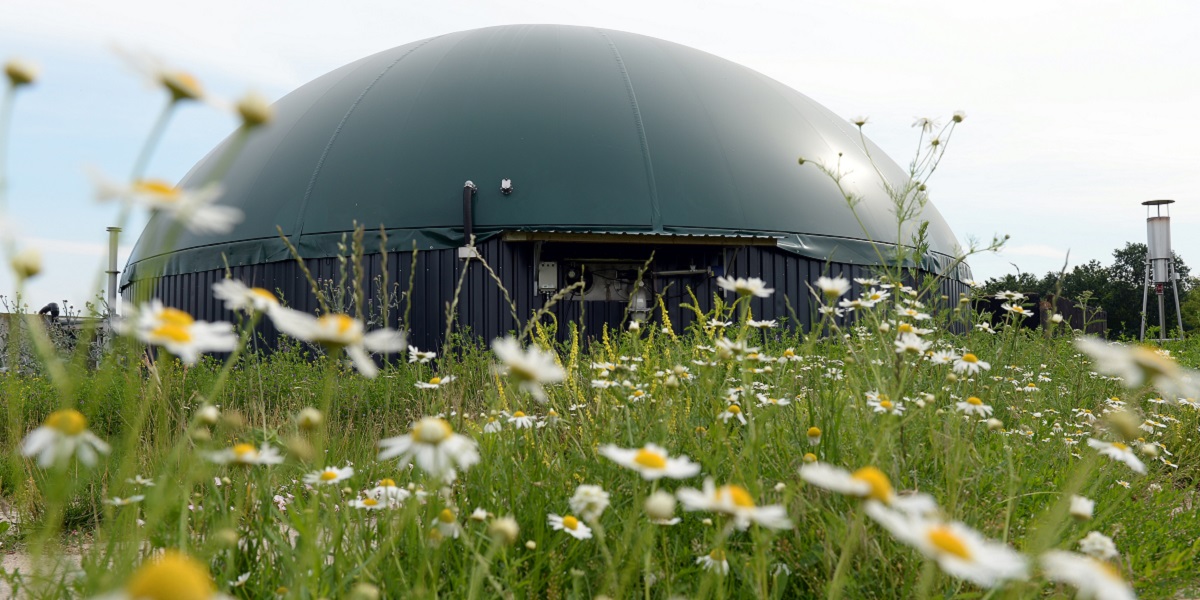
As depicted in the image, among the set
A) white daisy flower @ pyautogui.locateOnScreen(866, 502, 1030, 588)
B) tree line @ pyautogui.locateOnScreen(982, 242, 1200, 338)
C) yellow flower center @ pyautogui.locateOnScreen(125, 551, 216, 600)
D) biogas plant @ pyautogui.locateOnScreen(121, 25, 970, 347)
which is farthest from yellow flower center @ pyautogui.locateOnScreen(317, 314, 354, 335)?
tree line @ pyautogui.locateOnScreen(982, 242, 1200, 338)

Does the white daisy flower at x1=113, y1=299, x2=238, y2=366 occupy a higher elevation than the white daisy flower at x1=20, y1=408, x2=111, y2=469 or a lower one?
higher

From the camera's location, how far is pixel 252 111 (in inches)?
32.8

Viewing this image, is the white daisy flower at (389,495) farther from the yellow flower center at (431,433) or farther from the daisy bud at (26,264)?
the daisy bud at (26,264)

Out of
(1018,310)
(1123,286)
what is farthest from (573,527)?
(1123,286)

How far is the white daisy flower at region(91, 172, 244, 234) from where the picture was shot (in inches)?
31.6

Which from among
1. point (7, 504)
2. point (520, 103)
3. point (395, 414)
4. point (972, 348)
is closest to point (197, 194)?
point (972, 348)

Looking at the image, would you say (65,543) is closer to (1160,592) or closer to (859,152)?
(1160,592)

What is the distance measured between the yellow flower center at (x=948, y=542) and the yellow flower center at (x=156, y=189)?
0.86 meters

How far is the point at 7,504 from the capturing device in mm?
4055

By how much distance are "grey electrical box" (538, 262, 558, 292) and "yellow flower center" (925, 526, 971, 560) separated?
9.46 meters

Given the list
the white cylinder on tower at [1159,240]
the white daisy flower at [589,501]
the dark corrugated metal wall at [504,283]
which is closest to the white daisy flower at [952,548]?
the white daisy flower at [589,501]

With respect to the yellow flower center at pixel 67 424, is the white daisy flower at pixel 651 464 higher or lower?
lower

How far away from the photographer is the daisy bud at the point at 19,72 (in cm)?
92

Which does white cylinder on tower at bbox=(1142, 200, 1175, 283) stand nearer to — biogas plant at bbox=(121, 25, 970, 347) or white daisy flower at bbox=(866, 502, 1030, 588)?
biogas plant at bbox=(121, 25, 970, 347)
